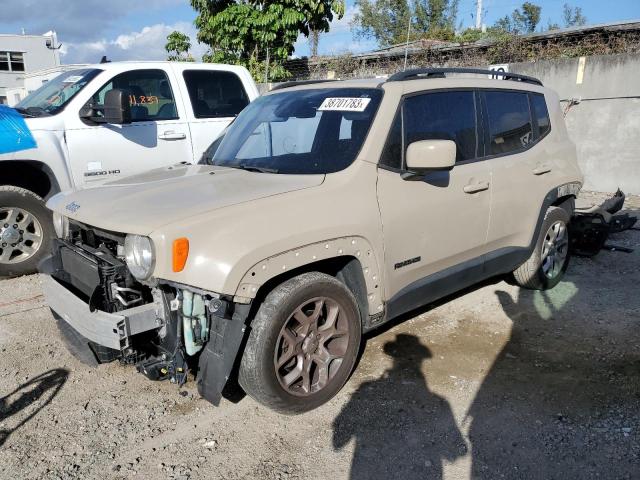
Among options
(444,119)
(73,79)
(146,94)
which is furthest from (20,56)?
(444,119)

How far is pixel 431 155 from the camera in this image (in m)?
3.18

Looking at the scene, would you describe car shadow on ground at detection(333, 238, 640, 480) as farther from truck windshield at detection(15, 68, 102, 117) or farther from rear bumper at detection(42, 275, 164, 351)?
truck windshield at detection(15, 68, 102, 117)

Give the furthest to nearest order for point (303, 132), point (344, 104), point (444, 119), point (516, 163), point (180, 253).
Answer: point (516, 163)
point (444, 119)
point (303, 132)
point (344, 104)
point (180, 253)

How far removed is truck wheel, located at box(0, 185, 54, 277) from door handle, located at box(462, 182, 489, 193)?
13.7 feet

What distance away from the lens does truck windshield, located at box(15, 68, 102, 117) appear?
220 inches

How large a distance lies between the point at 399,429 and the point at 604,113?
29.1 ft

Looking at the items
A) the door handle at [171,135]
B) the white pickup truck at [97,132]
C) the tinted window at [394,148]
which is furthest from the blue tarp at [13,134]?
the tinted window at [394,148]

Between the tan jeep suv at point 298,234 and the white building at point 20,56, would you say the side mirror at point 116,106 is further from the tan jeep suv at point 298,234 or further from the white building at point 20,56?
the white building at point 20,56

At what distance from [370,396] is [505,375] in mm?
972

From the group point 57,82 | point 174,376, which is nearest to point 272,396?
point 174,376

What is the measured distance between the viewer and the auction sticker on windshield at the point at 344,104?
3469mm

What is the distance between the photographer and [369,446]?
286cm

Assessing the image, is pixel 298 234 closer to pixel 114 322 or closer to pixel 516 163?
pixel 114 322

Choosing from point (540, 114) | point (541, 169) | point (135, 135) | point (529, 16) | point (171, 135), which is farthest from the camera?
point (529, 16)
